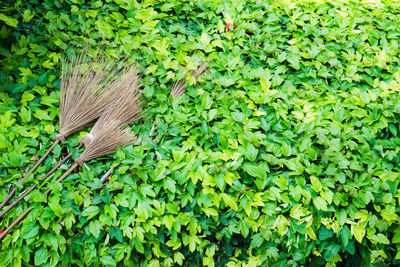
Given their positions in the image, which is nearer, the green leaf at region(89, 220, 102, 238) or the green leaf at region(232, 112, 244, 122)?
the green leaf at region(89, 220, 102, 238)

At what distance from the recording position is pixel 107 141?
79.0 inches

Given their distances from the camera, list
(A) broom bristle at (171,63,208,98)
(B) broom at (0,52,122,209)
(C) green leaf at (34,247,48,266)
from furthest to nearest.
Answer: (A) broom bristle at (171,63,208,98), (B) broom at (0,52,122,209), (C) green leaf at (34,247,48,266)

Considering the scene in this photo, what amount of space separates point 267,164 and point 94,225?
1120 mm

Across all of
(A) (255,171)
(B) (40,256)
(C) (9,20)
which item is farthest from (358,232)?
(C) (9,20)

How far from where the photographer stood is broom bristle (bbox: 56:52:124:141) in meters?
2.08

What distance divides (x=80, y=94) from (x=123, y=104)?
0.30m

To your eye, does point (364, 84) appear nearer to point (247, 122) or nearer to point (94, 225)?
point (247, 122)

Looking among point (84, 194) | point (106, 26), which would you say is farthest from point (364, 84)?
point (84, 194)

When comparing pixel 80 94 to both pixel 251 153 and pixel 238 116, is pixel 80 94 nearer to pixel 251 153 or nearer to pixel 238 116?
pixel 238 116

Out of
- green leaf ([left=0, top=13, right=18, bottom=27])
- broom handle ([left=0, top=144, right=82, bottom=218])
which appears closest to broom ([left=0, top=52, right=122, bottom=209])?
broom handle ([left=0, top=144, right=82, bottom=218])

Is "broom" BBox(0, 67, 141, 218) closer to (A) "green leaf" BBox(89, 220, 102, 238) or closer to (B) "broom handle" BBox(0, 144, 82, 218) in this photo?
(B) "broom handle" BBox(0, 144, 82, 218)

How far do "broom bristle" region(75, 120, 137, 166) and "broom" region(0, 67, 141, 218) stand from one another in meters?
0.05

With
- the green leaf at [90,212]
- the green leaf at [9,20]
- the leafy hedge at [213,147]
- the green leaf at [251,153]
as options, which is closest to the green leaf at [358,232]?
the leafy hedge at [213,147]

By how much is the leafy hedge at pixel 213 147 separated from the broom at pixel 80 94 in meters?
0.08
